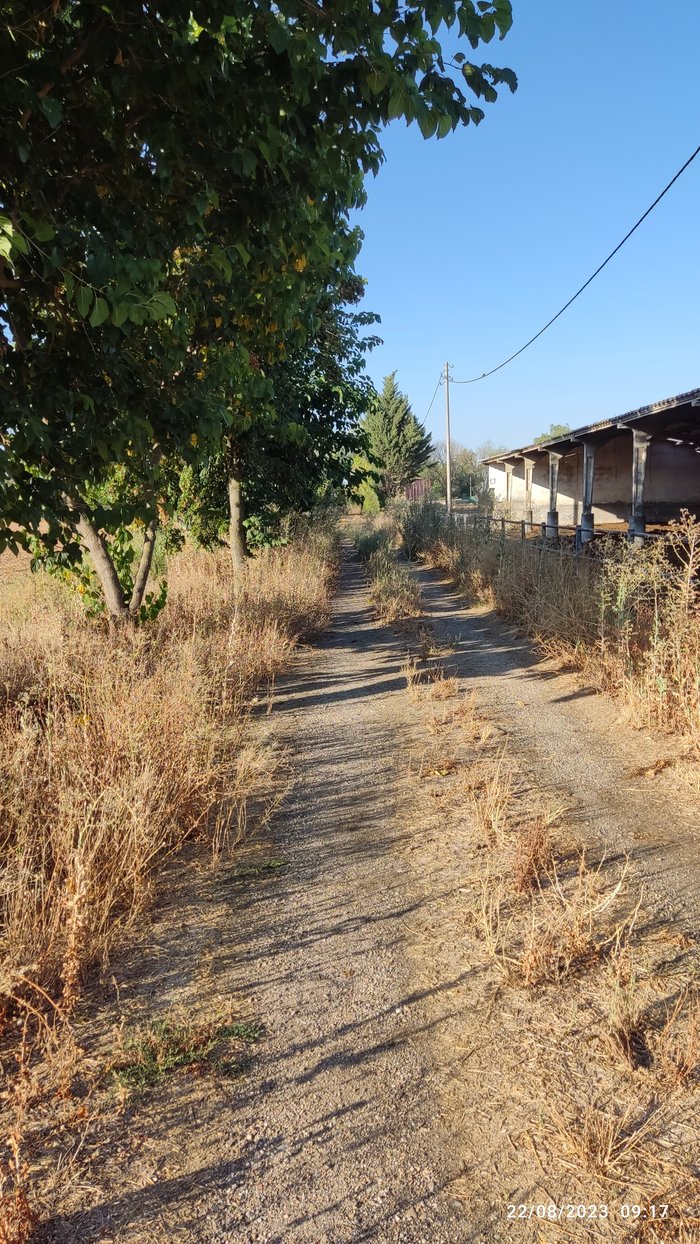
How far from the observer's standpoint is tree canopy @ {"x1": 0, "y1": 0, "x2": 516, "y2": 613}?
7.89 feet

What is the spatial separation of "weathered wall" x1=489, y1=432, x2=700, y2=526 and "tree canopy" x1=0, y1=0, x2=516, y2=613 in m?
19.0

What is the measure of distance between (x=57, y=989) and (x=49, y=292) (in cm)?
277

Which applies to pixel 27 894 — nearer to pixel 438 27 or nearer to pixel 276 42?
pixel 276 42

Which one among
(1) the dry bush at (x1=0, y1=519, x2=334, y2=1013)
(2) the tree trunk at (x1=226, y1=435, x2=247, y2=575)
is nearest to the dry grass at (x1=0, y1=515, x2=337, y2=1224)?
(1) the dry bush at (x1=0, y1=519, x2=334, y2=1013)

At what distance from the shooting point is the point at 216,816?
4.35 meters

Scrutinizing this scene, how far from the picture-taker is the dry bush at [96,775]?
9.41 feet

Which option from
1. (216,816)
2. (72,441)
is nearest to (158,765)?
(216,816)

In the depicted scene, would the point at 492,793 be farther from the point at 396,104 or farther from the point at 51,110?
the point at 51,110

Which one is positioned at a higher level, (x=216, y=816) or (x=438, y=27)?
(x=438, y=27)

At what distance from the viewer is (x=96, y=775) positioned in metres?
4.02

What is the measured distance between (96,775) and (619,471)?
2367cm

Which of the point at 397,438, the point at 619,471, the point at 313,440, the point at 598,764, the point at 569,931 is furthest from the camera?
the point at 397,438

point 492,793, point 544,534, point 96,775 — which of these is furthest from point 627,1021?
point 544,534

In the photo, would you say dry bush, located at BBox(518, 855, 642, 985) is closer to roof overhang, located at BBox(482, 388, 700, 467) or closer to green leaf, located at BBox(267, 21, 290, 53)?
green leaf, located at BBox(267, 21, 290, 53)
